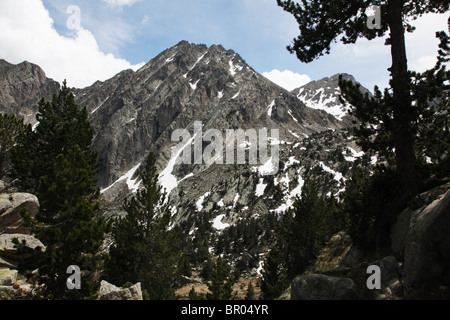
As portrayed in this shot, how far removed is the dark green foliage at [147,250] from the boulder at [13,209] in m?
5.60

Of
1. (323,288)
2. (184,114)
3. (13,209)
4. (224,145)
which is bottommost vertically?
(323,288)

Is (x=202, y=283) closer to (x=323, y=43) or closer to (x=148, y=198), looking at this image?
(x=148, y=198)

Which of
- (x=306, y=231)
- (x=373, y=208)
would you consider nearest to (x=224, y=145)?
(x=306, y=231)

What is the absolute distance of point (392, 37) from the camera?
35.2 feet

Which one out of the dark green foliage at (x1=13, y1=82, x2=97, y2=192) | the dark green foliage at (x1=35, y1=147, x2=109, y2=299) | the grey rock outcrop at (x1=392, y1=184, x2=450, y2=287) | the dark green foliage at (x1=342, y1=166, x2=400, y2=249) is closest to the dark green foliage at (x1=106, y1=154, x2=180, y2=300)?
the dark green foliage at (x1=13, y1=82, x2=97, y2=192)

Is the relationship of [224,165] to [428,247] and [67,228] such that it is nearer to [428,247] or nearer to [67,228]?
[67,228]

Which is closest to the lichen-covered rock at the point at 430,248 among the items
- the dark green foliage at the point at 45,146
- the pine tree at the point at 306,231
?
the pine tree at the point at 306,231

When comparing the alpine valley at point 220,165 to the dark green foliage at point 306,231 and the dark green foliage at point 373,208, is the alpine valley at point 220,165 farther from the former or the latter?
the dark green foliage at point 373,208

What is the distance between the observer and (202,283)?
47.3m

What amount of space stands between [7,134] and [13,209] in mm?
7324

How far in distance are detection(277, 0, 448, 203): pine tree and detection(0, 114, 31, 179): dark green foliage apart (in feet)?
62.6

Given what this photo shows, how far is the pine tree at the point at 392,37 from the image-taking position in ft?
30.7
